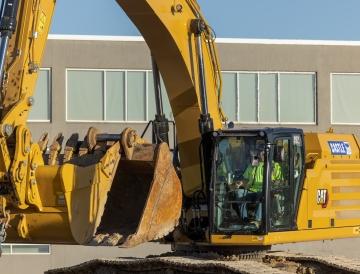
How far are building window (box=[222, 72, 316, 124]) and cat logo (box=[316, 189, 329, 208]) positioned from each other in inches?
552

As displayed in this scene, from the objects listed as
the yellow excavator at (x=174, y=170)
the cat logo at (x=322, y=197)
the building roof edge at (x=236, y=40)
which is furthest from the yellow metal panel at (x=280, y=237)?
the building roof edge at (x=236, y=40)

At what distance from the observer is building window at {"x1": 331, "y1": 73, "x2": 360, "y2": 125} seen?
29938 millimetres

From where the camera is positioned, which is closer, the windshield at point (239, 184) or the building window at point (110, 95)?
the windshield at point (239, 184)

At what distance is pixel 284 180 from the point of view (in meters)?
14.5

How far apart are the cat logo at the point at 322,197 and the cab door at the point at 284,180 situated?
59 centimetres

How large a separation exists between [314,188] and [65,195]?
5.49m

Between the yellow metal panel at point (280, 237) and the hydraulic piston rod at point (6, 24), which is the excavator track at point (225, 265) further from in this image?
the hydraulic piston rod at point (6, 24)

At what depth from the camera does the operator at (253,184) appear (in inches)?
559

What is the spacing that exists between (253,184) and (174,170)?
2.44 meters

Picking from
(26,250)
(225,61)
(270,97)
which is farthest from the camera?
(270,97)

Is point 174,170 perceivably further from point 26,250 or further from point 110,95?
point 26,250

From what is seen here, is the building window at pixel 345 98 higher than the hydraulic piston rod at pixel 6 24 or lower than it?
higher

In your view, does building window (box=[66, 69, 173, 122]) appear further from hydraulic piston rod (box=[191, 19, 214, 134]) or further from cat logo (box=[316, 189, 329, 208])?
hydraulic piston rod (box=[191, 19, 214, 134])

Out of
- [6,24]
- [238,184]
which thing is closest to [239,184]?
[238,184]
